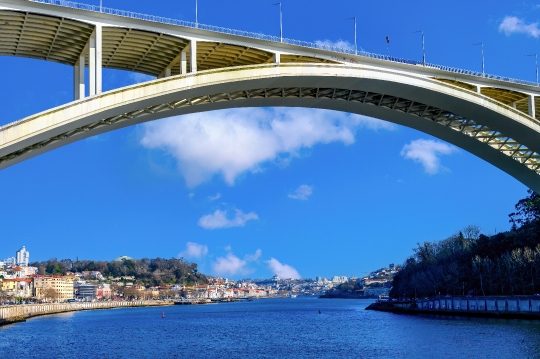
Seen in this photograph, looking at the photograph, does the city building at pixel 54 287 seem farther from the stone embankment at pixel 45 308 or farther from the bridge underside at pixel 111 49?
the bridge underside at pixel 111 49

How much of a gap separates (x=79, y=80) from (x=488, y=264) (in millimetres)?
55660

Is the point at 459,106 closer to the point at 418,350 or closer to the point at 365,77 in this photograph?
the point at 365,77

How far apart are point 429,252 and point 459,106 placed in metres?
74.8

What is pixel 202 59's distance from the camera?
18.4 meters

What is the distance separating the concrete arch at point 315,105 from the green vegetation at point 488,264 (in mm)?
37699

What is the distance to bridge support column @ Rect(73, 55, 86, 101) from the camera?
51.0 ft

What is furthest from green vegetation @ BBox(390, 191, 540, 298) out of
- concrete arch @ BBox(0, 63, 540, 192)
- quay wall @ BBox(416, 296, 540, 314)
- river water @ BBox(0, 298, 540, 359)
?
concrete arch @ BBox(0, 63, 540, 192)

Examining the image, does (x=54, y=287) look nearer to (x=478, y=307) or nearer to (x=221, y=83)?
(x=478, y=307)

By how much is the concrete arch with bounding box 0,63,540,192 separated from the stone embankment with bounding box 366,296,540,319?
29513mm

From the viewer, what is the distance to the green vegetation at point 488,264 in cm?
5941

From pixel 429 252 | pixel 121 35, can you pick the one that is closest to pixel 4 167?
pixel 121 35

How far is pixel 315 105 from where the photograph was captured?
68.6 ft

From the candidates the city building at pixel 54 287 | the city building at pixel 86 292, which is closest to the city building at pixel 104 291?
the city building at pixel 86 292

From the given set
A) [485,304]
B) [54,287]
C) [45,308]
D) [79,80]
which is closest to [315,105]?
[79,80]
